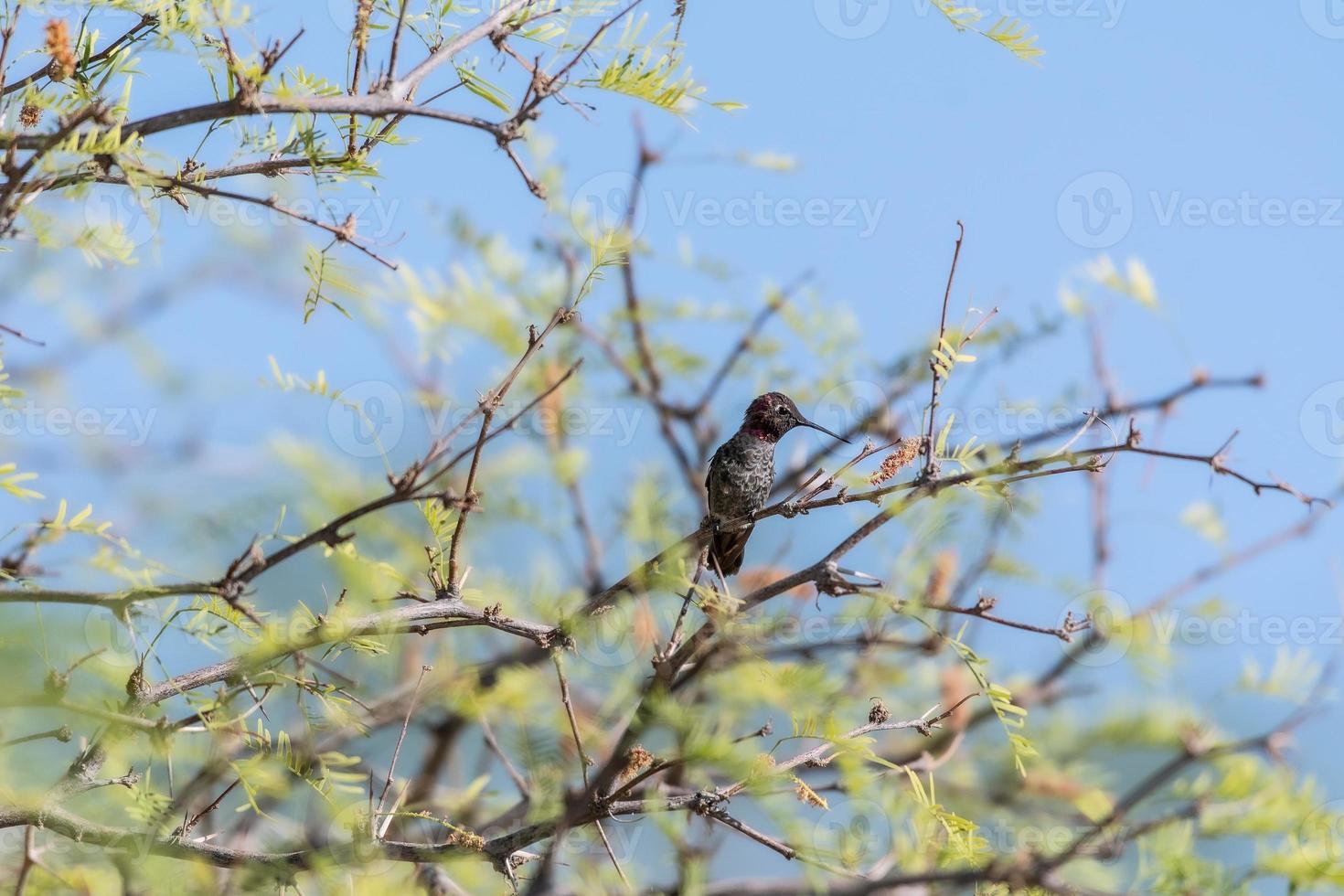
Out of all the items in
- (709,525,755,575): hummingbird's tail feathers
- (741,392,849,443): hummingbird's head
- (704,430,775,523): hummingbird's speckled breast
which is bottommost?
(709,525,755,575): hummingbird's tail feathers

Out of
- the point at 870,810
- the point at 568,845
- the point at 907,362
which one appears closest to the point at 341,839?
the point at 568,845

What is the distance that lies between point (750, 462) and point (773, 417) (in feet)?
0.67

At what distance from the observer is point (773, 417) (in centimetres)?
466

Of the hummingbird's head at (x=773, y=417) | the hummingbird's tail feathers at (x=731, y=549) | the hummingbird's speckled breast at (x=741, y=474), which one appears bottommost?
the hummingbird's tail feathers at (x=731, y=549)

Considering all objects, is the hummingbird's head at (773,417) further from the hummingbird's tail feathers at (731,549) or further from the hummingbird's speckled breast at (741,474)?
the hummingbird's tail feathers at (731,549)

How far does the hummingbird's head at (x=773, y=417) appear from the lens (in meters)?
4.65

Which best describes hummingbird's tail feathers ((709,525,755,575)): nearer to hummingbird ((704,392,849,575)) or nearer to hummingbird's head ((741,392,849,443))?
hummingbird ((704,392,849,575))

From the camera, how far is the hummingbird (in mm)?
4672

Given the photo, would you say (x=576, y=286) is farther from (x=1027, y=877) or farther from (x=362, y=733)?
(x=1027, y=877)

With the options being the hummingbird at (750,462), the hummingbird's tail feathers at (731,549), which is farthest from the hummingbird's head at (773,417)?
the hummingbird's tail feathers at (731,549)

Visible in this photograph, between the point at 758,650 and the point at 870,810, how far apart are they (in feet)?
2.61

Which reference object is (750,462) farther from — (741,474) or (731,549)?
(731,549)

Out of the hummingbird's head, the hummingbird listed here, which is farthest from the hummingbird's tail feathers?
the hummingbird's head

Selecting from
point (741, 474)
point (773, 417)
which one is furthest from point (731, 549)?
point (773, 417)
